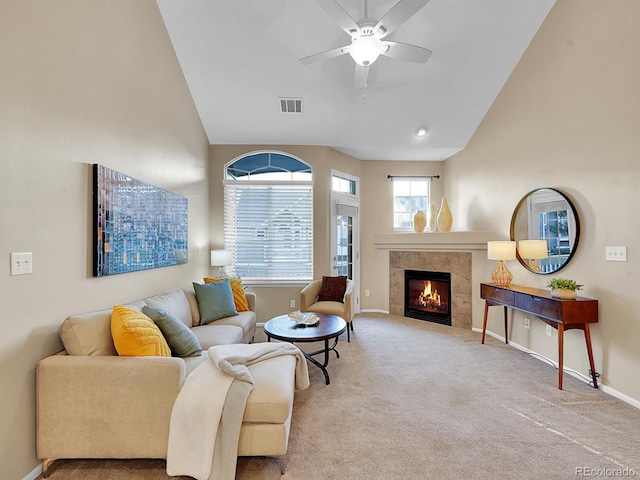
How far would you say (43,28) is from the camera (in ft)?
5.77

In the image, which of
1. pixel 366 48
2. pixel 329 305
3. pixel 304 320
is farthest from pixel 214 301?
pixel 366 48

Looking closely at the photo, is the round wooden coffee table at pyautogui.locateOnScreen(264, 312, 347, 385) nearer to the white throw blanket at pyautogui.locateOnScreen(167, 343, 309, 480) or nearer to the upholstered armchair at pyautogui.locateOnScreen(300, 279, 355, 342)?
the upholstered armchair at pyautogui.locateOnScreen(300, 279, 355, 342)

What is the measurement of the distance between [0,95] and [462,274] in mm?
5156

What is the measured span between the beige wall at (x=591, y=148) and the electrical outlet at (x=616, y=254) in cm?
4

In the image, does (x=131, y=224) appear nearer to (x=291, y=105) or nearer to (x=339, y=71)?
(x=291, y=105)

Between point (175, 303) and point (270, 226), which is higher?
point (270, 226)

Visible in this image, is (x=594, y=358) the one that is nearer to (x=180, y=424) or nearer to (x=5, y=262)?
(x=180, y=424)

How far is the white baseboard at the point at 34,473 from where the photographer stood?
66.4 inches

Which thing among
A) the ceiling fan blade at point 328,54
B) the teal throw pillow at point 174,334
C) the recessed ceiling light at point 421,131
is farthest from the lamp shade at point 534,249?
the teal throw pillow at point 174,334

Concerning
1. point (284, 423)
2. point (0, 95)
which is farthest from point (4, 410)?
point (0, 95)

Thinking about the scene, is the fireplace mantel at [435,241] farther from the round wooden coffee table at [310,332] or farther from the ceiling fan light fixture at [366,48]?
the ceiling fan light fixture at [366,48]

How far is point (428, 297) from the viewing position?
5242 mm

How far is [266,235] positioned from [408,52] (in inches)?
125

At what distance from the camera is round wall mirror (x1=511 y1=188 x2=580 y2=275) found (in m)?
3.10
